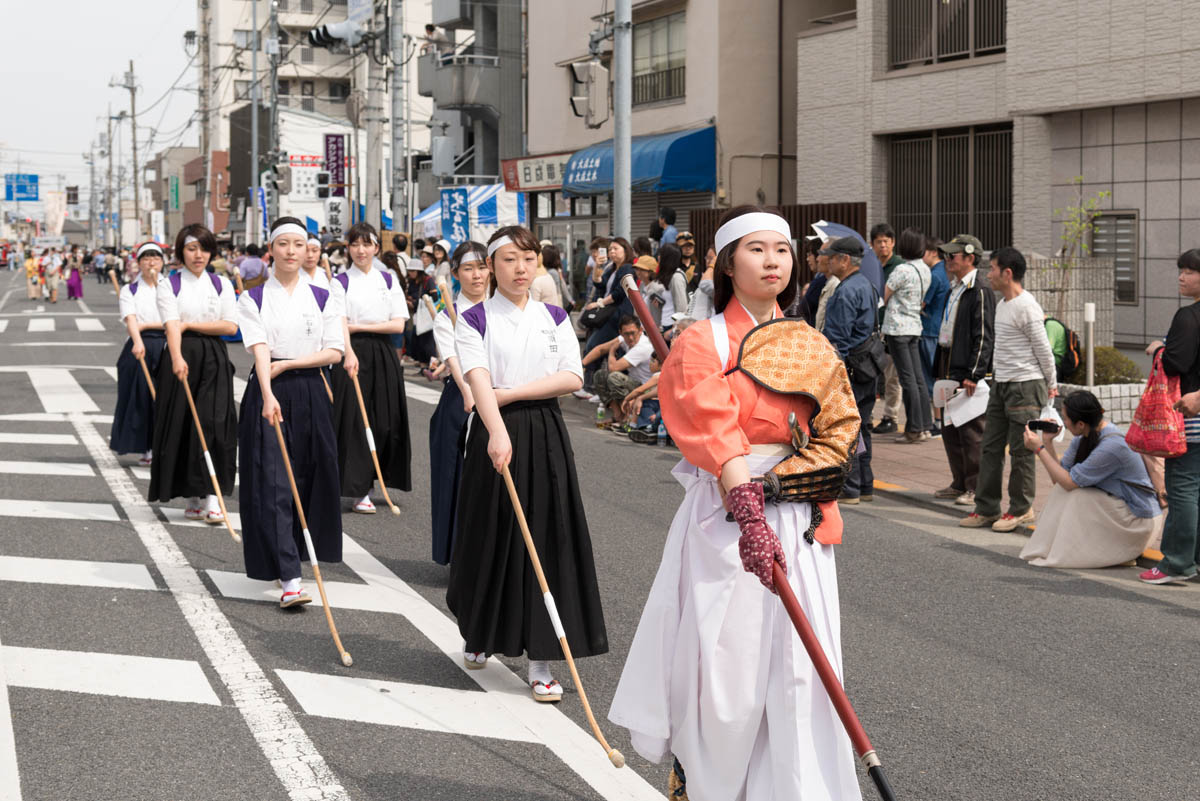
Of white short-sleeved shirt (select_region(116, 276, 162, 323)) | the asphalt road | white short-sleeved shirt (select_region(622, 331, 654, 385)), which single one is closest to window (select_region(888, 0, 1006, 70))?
white short-sleeved shirt (select_region(622, 331, 654, 385))

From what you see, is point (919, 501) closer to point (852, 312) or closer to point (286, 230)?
point (852, 312)

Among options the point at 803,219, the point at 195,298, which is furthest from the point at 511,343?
the point at 803,219

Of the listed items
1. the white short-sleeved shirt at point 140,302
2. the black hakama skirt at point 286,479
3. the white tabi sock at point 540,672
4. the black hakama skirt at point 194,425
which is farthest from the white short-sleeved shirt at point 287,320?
the white short-sleeved shirt at point 140,302

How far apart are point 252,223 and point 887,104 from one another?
34.4 m

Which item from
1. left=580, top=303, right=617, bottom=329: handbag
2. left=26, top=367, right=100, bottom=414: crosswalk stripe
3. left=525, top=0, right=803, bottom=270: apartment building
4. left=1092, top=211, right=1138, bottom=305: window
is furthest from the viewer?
left=525, top=0, right=803, bottom=270: apartment building

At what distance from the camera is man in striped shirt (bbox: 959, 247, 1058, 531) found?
30.5 ft

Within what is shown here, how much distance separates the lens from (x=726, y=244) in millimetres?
4004

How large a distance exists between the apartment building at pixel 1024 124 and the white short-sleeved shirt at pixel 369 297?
32.3 ft

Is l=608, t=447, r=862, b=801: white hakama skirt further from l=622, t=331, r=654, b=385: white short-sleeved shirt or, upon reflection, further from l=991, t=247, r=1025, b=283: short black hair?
l=622, t=331, r=654, b=385: white short-sleeved shirt

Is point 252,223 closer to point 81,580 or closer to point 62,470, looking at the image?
point 62,470

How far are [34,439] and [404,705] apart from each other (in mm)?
9729

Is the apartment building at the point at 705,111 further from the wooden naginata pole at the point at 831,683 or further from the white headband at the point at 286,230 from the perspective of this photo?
the wooden naginata pole at the point at 831,683

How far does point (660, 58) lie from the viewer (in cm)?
2673

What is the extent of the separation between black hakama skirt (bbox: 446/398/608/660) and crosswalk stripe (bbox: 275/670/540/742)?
266mm
